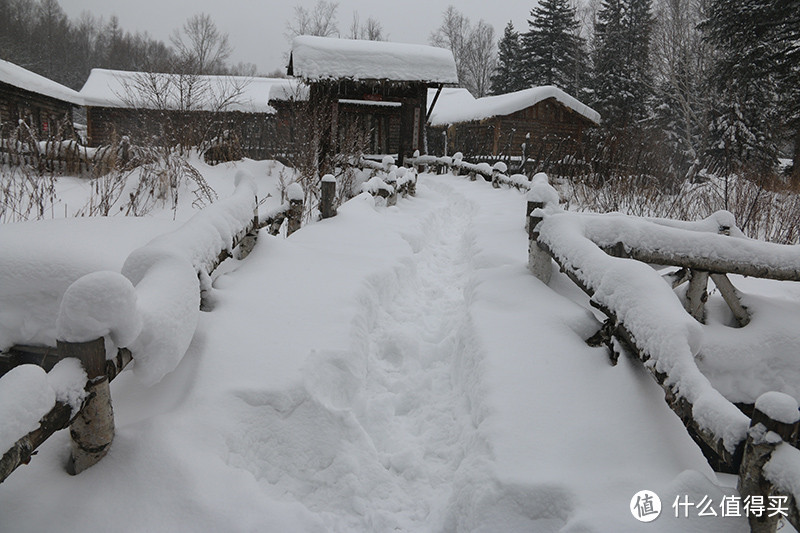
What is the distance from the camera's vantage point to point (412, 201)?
10.3m

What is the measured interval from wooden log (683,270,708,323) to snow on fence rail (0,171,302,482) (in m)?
3.52

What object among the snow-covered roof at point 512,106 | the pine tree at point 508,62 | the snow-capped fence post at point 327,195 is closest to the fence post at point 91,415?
the snow-capped fence post at point 327,195

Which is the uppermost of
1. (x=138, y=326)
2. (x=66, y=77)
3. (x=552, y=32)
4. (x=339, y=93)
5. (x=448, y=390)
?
(x=552, y=32)

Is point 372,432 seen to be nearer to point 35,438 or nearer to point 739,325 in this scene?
point 35,438

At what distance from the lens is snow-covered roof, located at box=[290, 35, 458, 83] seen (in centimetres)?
1355

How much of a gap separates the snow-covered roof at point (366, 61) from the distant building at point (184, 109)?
9.81 feet

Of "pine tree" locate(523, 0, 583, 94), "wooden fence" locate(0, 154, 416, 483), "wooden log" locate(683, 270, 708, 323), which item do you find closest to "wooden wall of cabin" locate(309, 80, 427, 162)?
"wooden log" locate(683, 270, 708, 323)

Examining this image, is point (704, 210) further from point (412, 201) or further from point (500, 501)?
point (500, 501)

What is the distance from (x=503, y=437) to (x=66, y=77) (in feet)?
204

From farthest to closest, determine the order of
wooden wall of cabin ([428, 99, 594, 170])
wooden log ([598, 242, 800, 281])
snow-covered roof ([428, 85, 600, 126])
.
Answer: wooden wall of cabin ([428, 99, 594, 170]) < snow-covered roof ([428, 85, 600, 126]) < wooden log ([598, 242, 800, 281])

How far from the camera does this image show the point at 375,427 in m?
2.72

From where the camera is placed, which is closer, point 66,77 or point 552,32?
point 552,32

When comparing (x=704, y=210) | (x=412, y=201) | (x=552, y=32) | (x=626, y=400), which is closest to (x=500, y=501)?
(x=626, y=400)

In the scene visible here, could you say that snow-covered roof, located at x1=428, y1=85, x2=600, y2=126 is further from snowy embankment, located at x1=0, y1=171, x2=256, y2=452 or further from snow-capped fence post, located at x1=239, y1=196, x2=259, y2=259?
snowy embankment, located at x1=0, y1=171, x2=256, y2=452
